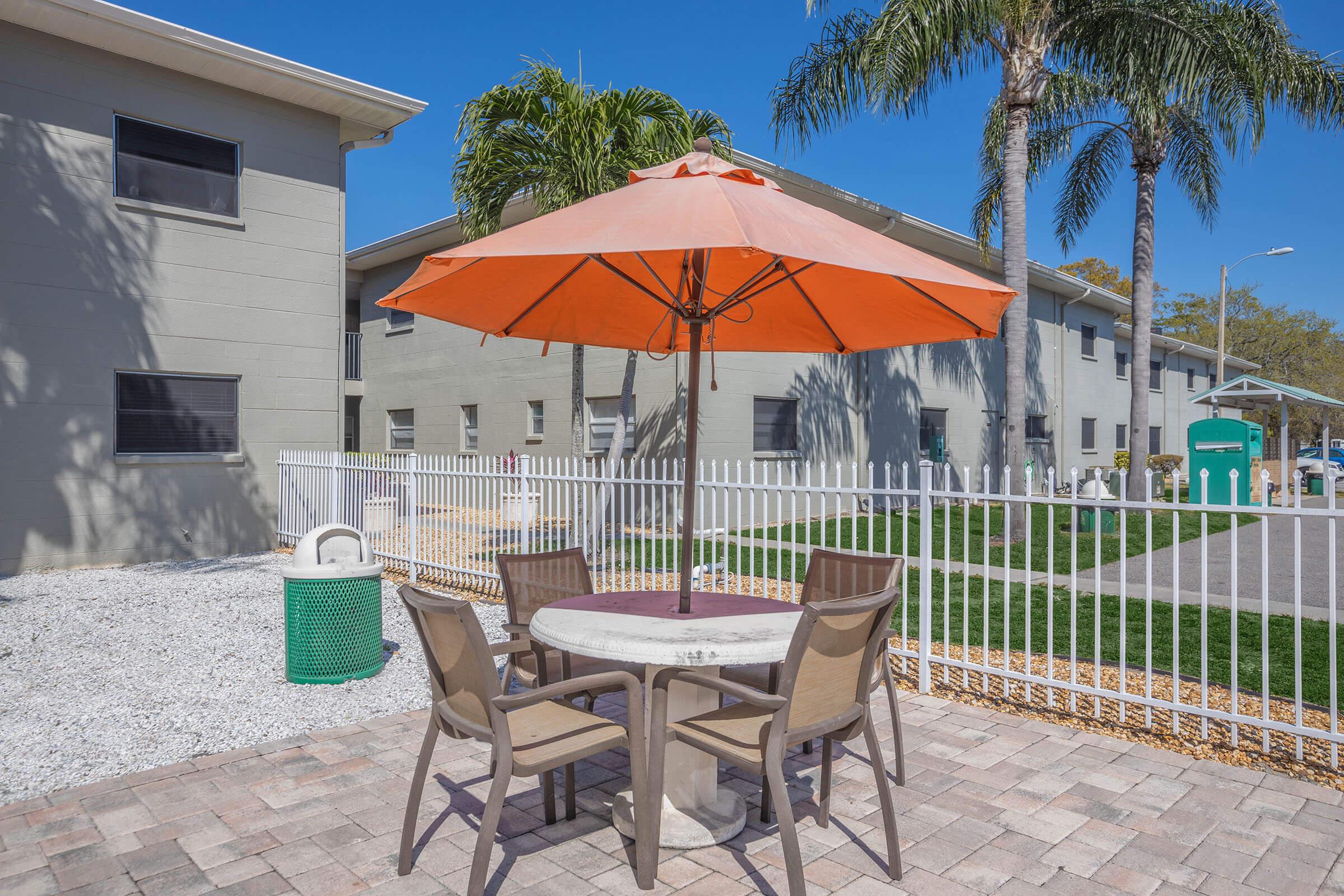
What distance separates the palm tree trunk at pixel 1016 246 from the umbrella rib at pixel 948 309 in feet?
26.8

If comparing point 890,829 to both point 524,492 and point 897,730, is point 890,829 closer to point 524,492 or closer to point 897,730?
point 897,730

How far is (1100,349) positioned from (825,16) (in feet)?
56.5

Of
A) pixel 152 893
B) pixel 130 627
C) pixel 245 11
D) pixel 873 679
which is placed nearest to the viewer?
pixel 152 893

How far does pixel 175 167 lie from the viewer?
10359 mm

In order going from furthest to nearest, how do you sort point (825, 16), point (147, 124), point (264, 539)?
point (825, 16) < point (264, 539) < point (147, 124)

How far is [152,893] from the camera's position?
106 inches

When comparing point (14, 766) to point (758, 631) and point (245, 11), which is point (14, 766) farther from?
point (245, 11)

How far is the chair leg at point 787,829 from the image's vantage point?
252cm

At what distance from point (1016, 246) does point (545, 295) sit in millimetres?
9529

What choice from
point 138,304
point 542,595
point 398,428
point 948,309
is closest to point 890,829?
point 542,595

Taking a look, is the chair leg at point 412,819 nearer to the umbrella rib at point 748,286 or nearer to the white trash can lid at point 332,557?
the umbrella rib at point 748,286

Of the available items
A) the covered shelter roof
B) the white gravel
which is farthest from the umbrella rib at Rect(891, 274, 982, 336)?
the covered shelter roof

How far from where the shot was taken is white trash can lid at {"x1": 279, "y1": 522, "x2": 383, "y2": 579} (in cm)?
521

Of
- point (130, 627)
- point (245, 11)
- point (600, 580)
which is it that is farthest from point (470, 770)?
point (245, 11)
